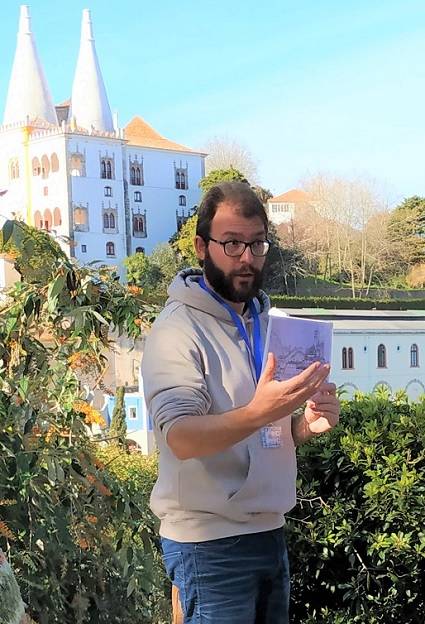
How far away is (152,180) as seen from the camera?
4906 cm

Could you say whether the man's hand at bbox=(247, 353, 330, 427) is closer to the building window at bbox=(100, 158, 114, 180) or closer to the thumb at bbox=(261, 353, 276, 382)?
the thumb at bbox=(261, 353, 276, 382)

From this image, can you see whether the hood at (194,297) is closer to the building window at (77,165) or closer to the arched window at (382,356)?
the arched window at (382,356)

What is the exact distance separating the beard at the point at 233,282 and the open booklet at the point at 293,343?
0.10 metres

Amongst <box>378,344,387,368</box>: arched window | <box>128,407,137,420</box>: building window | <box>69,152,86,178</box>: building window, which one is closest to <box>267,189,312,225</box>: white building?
<box>69,152,86,178</box>: building window

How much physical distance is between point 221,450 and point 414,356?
108ft

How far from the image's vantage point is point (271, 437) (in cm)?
170

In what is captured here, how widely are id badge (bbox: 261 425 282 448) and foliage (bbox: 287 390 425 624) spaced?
42.7 inches

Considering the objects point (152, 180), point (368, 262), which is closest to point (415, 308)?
point (368, 262)

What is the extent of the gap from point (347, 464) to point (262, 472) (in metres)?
1.22

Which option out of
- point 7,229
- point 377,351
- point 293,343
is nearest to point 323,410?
point 293,343

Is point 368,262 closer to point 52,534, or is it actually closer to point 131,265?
point 131,265

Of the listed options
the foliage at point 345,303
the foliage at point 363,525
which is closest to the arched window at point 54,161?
the foliage at point 345,303

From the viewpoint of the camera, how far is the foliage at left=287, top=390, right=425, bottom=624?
2.67m

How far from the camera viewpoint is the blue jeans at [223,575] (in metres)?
1.63
